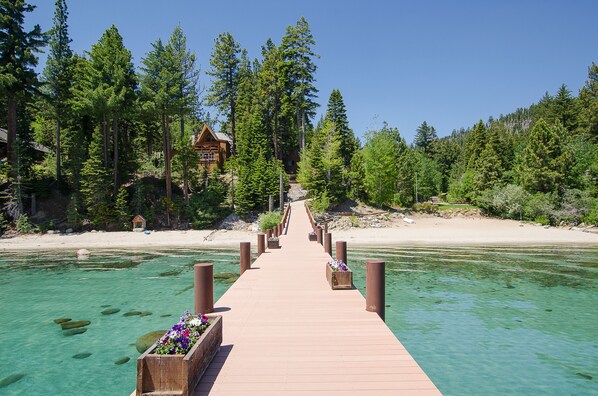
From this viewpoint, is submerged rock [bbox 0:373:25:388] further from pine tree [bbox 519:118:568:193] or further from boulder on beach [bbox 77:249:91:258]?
pine tree [bbox 519:118:568:193]

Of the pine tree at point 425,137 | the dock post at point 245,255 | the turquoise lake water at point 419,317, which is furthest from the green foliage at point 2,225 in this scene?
the pine tree at point 425,137

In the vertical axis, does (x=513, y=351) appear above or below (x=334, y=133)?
below

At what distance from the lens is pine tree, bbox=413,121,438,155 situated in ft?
279

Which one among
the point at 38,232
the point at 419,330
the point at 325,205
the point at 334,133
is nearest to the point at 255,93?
the point at 334,133

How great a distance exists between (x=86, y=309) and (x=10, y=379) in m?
5.42

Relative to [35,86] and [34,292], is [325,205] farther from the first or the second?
[35,86]

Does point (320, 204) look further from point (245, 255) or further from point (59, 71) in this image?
point (59, 71)

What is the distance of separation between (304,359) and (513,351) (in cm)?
687

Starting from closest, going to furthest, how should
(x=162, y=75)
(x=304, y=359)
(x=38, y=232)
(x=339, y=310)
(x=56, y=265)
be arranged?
1. (x=304, y=359)
2. (x=339, y=310)
3. (x=56, y=265)
4. (x=38, y=232)
5. (x=162, y=75)

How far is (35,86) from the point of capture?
34.7 meters

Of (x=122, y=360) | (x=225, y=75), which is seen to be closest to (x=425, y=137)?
(x=225, y=75)

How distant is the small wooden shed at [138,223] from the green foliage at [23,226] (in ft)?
29.1

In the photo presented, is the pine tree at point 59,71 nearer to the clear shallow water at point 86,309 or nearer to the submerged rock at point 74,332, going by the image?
the clear shallow water at point 86,309

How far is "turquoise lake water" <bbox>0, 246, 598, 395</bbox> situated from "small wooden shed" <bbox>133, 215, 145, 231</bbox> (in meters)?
11.8
